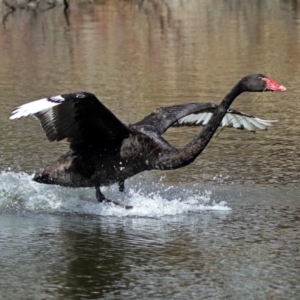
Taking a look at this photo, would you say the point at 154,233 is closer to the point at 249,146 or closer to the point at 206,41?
the point at 249,146

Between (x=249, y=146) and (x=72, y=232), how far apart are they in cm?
445

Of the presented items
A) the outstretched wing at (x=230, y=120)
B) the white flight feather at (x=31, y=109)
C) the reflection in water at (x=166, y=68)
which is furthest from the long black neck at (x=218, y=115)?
the outstretched wing at (x=230, y=120)

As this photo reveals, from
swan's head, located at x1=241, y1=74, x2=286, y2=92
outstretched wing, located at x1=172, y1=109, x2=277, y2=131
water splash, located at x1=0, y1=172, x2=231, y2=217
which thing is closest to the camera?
swan's head, located at x1=241, y1=74, x2=286, y2=92

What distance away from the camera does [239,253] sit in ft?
28.2

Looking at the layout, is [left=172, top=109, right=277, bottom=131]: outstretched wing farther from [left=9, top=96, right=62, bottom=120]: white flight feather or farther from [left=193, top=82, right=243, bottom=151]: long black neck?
[left=9, top=96, right=62, bottom=120]: white flight feather

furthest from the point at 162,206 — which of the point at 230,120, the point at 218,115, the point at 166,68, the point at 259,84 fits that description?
the point at 166,68

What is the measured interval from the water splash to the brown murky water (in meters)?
0.02

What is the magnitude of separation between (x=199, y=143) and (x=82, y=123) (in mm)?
1222

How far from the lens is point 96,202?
10.8 meters

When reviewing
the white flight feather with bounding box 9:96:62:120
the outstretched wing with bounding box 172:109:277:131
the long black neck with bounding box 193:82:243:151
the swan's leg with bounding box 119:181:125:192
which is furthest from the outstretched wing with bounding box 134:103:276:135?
the white flight feather with bounding box 9:96:62:120

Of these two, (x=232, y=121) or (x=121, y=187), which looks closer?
(x=121, y=187)

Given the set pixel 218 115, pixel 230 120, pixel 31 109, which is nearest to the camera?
pixel 31 109

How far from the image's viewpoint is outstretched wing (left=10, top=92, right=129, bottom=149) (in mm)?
9872

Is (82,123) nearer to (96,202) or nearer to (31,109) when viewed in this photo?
(96,202)
